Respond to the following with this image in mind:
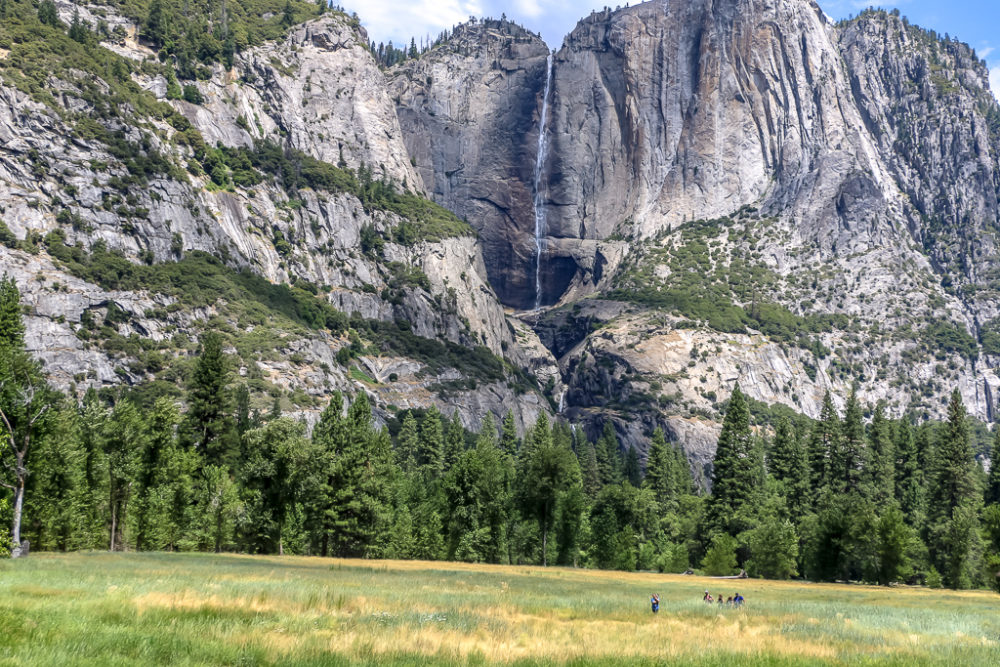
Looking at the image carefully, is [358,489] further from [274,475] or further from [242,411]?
[242,411]

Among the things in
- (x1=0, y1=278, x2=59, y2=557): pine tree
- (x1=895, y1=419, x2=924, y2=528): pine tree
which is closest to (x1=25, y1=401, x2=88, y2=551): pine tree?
(x1=0, y1=278, x2=59, y2=557): pine tree

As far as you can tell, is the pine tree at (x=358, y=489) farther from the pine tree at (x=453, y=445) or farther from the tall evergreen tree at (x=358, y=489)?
the pine tree at (x=453, y=445)

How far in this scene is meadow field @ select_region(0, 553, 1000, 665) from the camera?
23.0 meters

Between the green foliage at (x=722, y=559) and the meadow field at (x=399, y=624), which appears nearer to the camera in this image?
the meadow field at (x=399, y=624)

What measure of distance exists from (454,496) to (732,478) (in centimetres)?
3370

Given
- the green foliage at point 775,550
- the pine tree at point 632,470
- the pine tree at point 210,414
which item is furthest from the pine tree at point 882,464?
the pine tree at point 210,414

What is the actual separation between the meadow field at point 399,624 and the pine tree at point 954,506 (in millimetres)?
39361

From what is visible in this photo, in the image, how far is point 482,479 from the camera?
9131cm

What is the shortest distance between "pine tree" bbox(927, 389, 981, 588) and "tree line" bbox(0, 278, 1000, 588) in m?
0.25

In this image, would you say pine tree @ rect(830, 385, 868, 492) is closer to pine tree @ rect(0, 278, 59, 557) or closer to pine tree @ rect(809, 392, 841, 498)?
pine tree @ rect(809, 392, 841, 498)

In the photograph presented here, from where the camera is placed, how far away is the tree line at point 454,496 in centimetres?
6588

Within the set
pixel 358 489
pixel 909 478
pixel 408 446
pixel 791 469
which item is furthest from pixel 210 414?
pixel 909 478

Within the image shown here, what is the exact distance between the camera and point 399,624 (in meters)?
29.5

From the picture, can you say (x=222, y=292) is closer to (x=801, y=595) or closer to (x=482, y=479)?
(x=482, y=479)
